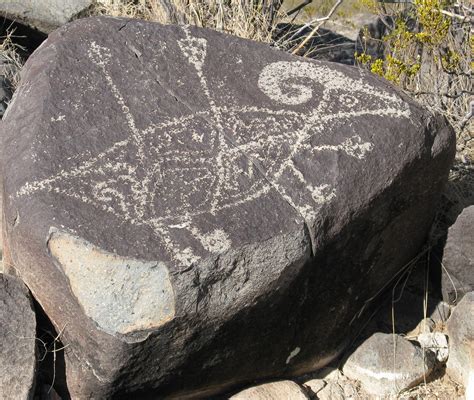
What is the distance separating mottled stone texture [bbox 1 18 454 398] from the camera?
7.92 feet

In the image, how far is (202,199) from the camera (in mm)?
2580

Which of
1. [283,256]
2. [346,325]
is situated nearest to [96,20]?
[283,256]

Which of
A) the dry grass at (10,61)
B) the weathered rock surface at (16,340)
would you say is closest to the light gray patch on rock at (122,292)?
the weathered rock surface at (16,340)

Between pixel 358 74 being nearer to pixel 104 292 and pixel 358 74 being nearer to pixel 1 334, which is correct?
pixel 104 292

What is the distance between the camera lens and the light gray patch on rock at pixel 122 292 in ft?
7.76

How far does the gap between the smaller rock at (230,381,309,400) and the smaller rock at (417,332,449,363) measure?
21.4 inches

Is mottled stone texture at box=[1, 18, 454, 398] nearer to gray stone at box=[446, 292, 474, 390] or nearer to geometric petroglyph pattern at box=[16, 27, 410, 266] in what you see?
geometric petroglyph pattern at box=[16, 27, 410, 266]

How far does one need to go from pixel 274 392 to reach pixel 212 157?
31.1 inches

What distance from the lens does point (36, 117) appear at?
270 centimetres

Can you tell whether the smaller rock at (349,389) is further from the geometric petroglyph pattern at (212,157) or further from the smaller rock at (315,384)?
the geometric petroglyph pattern at (212,157)

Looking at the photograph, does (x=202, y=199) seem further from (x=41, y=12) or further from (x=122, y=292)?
(x=41, y=12)

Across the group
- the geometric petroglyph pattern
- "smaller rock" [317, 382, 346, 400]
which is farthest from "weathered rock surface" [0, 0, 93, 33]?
"smaller rock" [317, 382, 346, 400]

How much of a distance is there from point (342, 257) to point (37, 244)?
A: 970 millimetres

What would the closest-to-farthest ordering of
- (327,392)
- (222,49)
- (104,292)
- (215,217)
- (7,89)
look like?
1. (104,292)
2. (215,217)
3. (327,392)
4. (222,49)
5. (7,89)
